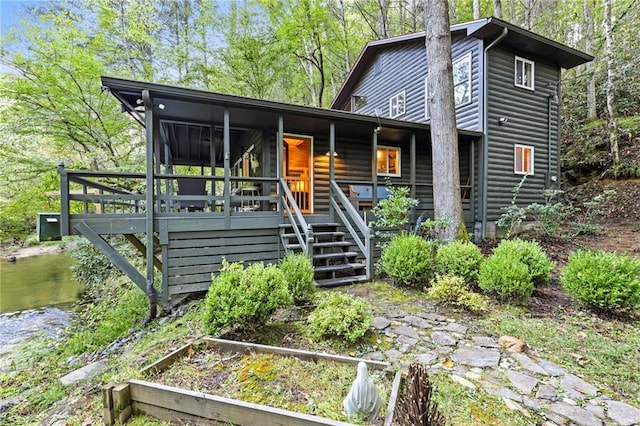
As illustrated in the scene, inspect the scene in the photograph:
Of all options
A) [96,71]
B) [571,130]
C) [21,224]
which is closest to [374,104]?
[571,130]

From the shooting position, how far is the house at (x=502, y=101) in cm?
820

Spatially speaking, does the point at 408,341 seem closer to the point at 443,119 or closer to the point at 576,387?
the point at 576,387

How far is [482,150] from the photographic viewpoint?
27.2ft

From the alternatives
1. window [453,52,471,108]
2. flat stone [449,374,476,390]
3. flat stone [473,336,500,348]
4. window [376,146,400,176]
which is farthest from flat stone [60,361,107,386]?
window [453,52,471,108]

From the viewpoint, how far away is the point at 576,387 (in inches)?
89.7

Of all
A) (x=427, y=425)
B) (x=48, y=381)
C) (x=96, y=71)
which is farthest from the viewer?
(x=96, y=71)

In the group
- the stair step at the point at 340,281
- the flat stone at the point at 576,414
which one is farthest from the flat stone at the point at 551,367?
the stair step at the point at 340,281

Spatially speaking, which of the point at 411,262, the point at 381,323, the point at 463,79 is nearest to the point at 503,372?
the point at 381,323

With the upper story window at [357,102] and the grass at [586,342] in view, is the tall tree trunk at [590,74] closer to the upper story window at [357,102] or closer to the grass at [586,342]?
the upper story window at [357,102]

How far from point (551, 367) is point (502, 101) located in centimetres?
825

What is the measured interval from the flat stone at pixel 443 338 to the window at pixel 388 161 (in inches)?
254

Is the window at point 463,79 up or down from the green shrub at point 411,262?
up

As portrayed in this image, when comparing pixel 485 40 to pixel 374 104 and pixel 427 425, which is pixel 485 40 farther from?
pixel 427 425

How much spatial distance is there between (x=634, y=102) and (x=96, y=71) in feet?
66.2
